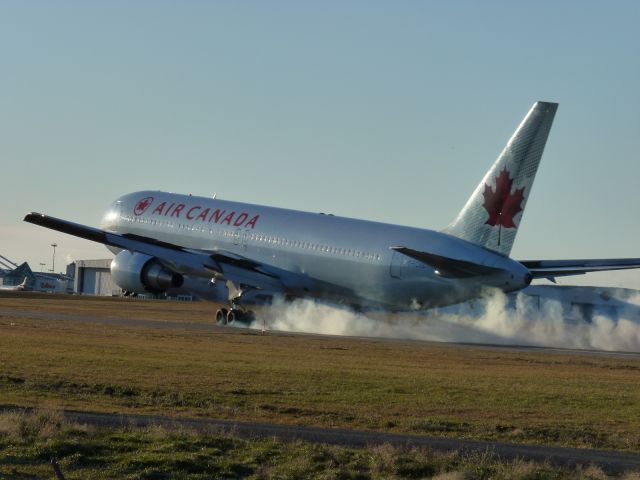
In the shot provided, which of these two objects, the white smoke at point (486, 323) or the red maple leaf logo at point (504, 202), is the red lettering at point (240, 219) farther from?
the red maple leaf logo at point (504, 202)

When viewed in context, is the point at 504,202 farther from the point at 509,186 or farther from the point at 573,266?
the point at 573,266

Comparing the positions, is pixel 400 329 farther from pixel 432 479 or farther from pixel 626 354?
pixel 432 479

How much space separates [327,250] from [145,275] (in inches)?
354

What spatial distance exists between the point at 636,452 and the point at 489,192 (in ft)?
98.5

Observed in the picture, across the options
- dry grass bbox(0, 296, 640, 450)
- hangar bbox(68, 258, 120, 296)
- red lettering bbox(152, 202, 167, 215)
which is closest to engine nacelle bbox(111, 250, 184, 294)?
red lettering bbox(152, 202, 167, 215)

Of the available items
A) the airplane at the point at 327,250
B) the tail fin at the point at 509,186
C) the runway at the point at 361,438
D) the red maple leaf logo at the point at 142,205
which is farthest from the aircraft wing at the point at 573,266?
the runway at the point at 361,438

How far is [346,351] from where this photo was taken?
152 feet

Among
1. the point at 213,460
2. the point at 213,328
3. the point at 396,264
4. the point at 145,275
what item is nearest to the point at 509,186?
the point at 396,264

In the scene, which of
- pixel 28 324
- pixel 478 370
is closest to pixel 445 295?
pixel 478 370

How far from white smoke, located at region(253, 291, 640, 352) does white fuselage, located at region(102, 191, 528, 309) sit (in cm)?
114

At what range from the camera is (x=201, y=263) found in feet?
197

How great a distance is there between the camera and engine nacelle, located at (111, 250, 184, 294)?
197 feet

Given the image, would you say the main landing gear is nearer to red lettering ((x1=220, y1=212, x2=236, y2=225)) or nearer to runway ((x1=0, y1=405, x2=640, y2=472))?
red lettering ((x1=220, y1=212, x2=236, y2=225))

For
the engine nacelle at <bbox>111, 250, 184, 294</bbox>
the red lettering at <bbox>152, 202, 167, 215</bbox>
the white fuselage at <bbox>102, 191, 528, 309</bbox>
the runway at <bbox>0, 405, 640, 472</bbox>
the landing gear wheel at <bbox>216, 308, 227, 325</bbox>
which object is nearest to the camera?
the runway at <bbox>0, 405, 640, 472</bbox>
